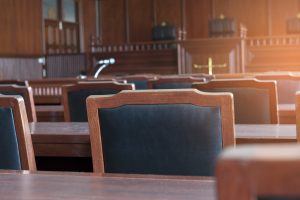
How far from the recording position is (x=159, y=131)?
5.28ft

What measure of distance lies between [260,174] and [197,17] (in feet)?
41.6

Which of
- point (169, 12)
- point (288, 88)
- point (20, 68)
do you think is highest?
point (169, 12)

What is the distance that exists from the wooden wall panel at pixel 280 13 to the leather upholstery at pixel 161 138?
11133 mm

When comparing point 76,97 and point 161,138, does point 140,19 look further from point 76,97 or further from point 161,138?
point 161,138

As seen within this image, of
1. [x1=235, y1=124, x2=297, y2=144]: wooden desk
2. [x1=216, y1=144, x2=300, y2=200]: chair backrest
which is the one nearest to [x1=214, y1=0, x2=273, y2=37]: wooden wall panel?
[x1=235, y1=124, x2=297, y2=144]: wooden desk

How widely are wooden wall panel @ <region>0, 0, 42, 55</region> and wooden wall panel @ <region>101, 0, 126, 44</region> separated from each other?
2534 mm

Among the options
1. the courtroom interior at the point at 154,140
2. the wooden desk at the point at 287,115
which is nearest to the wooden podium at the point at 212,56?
the courtroom interior at the point at 154,140

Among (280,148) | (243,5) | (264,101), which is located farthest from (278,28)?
(280,148)

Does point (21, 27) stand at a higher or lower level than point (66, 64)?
higher

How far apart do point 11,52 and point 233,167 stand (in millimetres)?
10349

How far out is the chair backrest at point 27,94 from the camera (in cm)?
304

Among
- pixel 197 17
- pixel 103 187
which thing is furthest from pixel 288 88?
pixel 197 17

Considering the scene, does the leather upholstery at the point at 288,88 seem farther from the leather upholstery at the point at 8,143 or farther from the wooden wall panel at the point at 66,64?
the wooden wall panel at the point at 66,64

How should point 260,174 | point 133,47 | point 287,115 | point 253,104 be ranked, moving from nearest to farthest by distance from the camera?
1. point 260,174
2. point 253,104
3. point 287,115
4. point 133,47
